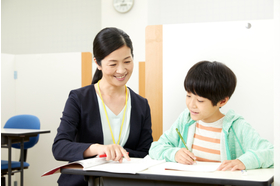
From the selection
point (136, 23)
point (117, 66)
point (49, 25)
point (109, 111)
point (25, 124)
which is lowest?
point (25, 124)

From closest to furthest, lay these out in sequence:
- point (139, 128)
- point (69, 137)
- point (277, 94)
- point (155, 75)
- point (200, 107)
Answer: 1. point (277, 94)
2. point (200, 107)
3. point (69, 137)
4. point (139, 128)
5. point (155, 75)

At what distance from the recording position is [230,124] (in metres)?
1.19

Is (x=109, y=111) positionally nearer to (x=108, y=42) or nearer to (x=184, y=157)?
(x=108, y=42)

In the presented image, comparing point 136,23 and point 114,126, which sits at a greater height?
point 136,23

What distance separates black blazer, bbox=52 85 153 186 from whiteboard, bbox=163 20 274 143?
252 millimetres

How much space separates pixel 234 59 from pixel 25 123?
2.36 m

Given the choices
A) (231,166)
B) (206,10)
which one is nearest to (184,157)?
(231,166)

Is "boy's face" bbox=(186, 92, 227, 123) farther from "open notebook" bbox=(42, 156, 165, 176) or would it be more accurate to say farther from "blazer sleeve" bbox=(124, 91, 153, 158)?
"blazer sleeve" bbox=(124, 91, 153, 158)

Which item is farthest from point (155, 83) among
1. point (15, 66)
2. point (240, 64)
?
point (15, 66)

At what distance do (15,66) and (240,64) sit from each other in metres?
2.52

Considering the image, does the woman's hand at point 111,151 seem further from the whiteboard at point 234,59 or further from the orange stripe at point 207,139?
the whiteboard at point 234,59

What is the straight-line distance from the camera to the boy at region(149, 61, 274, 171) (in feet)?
3.81

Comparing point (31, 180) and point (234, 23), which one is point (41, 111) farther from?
point (234, 23)

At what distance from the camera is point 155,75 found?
1.80 m
